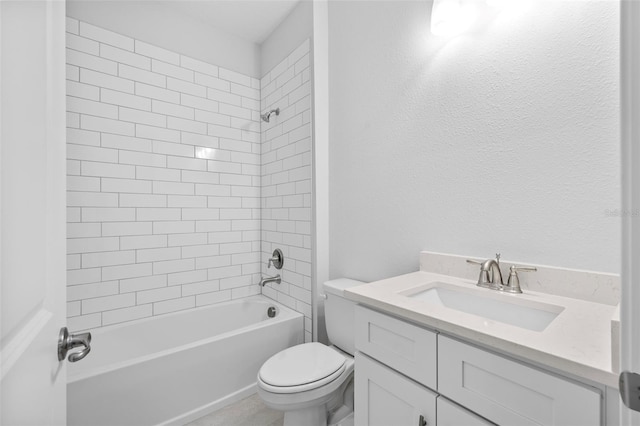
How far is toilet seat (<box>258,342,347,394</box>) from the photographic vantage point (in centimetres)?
129

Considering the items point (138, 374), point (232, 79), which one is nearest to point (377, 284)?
point (138, 374)

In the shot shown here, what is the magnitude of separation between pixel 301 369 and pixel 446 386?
0.81m

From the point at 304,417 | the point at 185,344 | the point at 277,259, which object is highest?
the point at 277,259

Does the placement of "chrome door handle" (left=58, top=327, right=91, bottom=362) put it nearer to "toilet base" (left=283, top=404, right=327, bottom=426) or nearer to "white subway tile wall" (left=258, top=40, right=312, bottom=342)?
"toilet base" (left=283, top=404, right=327, bottom=426)

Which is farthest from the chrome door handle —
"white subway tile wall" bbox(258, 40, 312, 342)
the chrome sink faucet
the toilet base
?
"white subway tile wall" bbox(258, 40, 312, 342)

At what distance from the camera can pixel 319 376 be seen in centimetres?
135

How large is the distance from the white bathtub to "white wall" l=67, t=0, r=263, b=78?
2030mm

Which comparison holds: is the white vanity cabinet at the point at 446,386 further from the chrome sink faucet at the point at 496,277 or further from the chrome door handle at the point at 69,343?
the chrome door handle at the point at 69,343

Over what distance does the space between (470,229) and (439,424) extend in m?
0.76

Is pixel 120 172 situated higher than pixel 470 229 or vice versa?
pixel 120 172

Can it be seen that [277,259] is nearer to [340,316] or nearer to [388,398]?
[340,316]

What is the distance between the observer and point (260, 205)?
261 centimetres

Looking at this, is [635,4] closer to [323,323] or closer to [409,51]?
[409,51]

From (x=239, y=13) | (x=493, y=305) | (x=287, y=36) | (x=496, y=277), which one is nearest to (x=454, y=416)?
(x=493, y=305)
